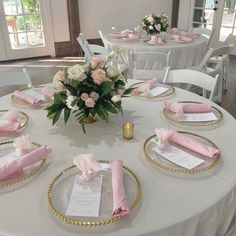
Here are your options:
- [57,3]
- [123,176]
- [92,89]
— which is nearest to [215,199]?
[123,176]

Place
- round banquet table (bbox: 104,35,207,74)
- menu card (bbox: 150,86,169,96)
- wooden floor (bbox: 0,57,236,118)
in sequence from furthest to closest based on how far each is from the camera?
wooden floor (bbox: 0,57,236,118), round banquet table (bbox: 104,35,207,74), menu card (bbox: 150,86,169,96)

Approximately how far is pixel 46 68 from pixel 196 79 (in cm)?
318

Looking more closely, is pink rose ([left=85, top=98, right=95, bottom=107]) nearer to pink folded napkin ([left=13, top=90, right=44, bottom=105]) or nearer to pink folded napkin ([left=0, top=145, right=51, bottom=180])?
pink folded napkin ([left=0, top=145, right=51, bottom=180])

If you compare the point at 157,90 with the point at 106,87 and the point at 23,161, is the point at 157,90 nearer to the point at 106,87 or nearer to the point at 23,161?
the point at 106,87

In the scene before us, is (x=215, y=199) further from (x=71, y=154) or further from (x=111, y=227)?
(x=71, y=154)

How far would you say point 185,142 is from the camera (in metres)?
1.07

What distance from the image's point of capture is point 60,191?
0.88 metres

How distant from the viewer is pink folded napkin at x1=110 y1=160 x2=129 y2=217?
77 cm

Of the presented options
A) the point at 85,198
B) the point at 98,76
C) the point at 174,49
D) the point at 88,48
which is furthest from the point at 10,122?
the point at 174,49

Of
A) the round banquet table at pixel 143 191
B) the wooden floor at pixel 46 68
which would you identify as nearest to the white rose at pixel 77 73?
the round banquet table at pixel 143 191

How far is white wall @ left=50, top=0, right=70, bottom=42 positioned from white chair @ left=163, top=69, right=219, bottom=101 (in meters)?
3.56

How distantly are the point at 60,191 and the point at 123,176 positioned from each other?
0.22 meters

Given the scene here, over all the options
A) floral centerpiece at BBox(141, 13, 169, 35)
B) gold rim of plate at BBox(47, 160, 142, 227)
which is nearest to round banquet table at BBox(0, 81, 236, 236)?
gold rim of plate at BBox(47, 160, 142, 227)

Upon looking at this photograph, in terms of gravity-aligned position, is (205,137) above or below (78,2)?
below
